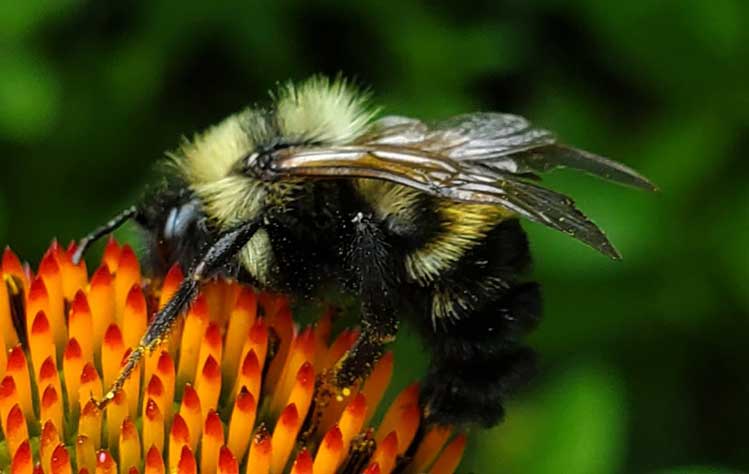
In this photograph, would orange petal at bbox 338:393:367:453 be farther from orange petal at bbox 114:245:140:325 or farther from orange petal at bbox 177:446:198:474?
orange petal at bbox 114:245:140:325

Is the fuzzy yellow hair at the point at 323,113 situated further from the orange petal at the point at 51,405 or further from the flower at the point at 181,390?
the orange petal at the point at 51,405

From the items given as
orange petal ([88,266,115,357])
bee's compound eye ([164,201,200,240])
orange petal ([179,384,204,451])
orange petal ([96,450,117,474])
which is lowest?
orange petal ([96,450,117,474])

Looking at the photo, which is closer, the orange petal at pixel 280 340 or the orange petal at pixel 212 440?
the orange petal at pixel 212 440

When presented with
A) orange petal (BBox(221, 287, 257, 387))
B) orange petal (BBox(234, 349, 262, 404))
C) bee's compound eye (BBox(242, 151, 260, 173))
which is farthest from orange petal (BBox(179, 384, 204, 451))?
bee's compound eye (BBox(242, 151, 260, 173))

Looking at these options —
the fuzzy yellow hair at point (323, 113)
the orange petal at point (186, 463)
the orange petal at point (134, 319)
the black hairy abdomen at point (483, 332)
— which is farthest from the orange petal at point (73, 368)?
the black hairy abdomen at point (483, 332)

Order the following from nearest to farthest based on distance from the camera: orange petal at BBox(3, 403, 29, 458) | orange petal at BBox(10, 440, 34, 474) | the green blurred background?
orange petal at BBox(10, 440, 34, 474), orange petal at BBox(3, 403, 29, 458), the green blurred background

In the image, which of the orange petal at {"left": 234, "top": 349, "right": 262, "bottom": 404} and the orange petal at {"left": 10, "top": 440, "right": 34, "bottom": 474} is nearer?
the orange petal at {"left": 10, "top": 440, "right": 34, "bottom": 474}

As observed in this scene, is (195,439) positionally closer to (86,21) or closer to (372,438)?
(372,438)

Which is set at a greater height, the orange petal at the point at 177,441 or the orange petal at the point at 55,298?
the orange petal at the point at 55,298

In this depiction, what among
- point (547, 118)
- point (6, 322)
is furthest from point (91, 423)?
point (547, 118)
